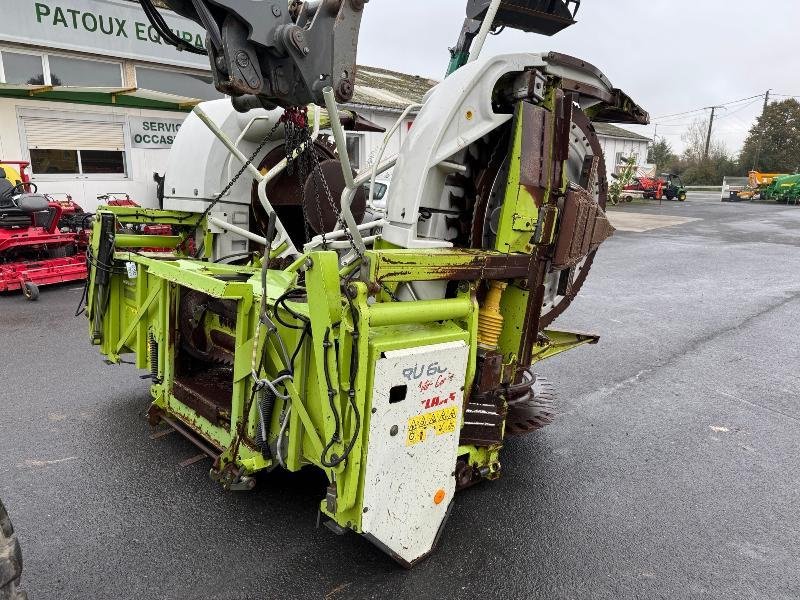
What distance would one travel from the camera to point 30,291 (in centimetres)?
715

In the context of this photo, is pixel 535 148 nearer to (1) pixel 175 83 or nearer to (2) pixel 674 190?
(1) pixel 175 83

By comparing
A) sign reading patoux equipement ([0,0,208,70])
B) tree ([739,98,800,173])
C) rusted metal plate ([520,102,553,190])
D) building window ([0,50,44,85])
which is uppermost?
tree ([739,98,800,173])


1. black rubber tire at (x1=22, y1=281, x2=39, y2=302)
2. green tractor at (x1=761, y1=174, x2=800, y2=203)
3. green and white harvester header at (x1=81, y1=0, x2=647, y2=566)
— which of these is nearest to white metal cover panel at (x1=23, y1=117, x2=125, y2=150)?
black rubber tire at (x1=22, y1=281, x2=39, y2=302)

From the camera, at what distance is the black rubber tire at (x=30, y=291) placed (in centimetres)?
713

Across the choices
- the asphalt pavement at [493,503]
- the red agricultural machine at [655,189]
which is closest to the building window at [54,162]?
the asphalt pavement at [493,503]

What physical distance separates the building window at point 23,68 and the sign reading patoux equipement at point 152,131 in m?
1.71

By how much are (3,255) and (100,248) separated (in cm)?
507

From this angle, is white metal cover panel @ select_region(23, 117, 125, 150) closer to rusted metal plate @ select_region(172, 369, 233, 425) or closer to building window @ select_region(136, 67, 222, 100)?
building window @ select_region(136, 67, 222, 100)

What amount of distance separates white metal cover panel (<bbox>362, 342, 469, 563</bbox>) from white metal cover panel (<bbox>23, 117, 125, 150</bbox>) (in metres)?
10.8

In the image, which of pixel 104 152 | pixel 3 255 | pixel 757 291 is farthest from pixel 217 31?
pixel 104 152

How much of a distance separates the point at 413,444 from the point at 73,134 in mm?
11004

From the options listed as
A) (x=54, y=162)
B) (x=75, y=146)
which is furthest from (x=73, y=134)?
(x=54, y=162)

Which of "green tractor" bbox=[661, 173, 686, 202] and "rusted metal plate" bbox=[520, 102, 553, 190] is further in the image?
"green tractor" bbox=[661, 173, 686, 202]

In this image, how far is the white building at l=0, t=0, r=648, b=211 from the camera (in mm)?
10258
